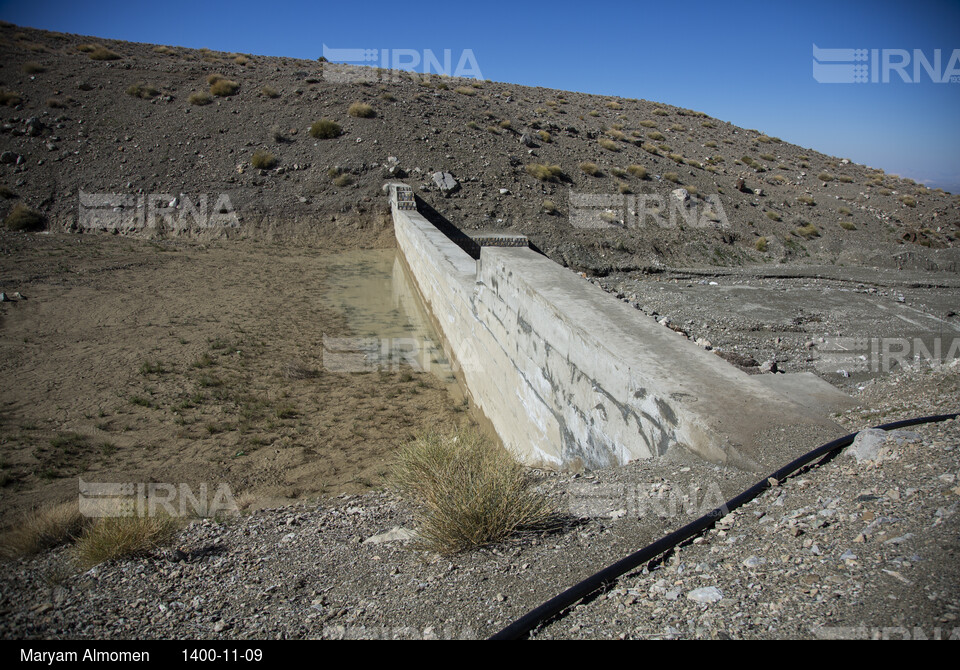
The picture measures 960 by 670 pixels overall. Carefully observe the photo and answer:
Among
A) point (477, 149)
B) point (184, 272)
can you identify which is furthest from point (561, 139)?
point (184, 272)

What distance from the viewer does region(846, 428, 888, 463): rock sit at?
3322 millimetres

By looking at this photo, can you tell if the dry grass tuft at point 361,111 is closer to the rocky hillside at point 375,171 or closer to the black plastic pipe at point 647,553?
the rocky hillside at point 375,171

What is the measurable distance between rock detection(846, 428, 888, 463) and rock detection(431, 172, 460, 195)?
17580 millimetres

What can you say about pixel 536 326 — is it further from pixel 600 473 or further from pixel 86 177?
pixel 86 177

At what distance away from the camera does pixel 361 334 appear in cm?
1133

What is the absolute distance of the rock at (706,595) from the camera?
2469 mm

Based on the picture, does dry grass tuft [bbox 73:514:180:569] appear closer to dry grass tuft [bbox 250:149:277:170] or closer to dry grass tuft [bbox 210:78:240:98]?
dry grass tuft [bbox 250:149:277:170]

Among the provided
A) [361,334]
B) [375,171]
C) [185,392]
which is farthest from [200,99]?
[185,392]

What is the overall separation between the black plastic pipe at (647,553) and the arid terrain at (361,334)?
0.07 meters

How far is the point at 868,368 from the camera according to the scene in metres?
8.09

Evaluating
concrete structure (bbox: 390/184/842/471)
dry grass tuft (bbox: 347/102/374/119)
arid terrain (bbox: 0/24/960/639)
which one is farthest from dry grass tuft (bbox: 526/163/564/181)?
concrete structure (bbox: 390/184/842/471)

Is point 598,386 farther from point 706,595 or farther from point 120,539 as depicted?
point 120,539

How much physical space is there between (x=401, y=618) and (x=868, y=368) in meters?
8.38

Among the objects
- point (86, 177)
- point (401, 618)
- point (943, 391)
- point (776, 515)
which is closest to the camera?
point (401, 618)
